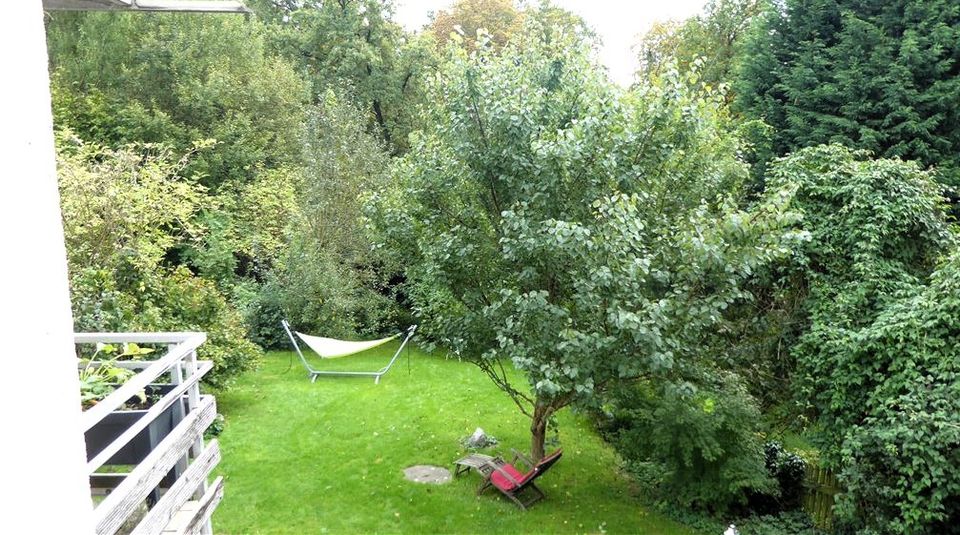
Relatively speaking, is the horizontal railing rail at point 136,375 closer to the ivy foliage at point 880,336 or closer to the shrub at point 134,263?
the shrub at point 134,263

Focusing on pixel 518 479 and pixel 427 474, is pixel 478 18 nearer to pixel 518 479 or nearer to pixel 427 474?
pixel 427 474

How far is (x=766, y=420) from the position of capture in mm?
6613

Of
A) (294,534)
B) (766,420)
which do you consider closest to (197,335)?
(294,534)

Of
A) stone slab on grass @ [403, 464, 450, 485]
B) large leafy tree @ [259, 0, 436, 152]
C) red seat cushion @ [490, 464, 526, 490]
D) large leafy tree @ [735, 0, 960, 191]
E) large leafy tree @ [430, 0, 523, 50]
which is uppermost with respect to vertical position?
large leafy tree @ [430, 0, 523, 50]

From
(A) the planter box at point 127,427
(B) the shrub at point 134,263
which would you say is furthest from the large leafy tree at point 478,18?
(A) the planter box at point 127,427

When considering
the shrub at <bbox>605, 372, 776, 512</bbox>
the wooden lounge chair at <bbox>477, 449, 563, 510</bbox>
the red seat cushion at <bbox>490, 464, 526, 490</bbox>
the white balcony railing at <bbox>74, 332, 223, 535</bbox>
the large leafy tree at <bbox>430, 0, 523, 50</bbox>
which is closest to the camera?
the white balcony railing at <bbox>74, 332, 223, 535</bbox>

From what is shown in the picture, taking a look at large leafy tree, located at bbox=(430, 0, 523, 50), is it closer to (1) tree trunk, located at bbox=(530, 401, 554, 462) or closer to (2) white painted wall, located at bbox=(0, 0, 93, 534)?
(1) tree trunk, located at bbox=(530, 401, 554, 462)

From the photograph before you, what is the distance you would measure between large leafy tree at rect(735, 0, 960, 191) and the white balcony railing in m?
10.5

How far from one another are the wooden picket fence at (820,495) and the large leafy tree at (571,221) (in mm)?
1970

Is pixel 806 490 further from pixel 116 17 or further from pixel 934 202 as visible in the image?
pixel 116 17

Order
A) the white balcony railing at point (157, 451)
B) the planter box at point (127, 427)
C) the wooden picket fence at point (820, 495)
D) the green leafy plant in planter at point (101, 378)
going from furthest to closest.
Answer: the wooden picket fence at point (820, 495), the green leafy plant in planter at point (101, 378), the planter box at point (127, 427), the white balcony railing at point (157, 451)

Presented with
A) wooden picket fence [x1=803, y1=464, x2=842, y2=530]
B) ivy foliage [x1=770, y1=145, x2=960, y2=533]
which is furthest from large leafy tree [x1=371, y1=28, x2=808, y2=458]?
wooden picket fence [x1=803, y1=464, x2=842, y2=530]

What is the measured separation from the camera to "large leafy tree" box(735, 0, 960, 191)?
31.8ft

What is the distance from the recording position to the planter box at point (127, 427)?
2850 millimetres
